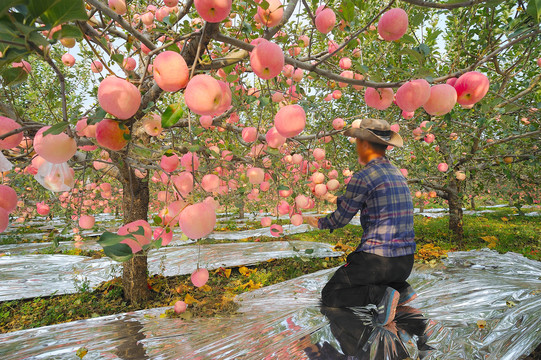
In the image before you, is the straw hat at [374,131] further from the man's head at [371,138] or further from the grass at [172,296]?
the grass at [172,296]

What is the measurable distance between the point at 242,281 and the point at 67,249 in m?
4.17

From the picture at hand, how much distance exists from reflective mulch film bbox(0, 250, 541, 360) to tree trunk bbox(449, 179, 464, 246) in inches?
121

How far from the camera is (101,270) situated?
12.2 feet

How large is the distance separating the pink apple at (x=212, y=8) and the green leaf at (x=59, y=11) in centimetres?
27

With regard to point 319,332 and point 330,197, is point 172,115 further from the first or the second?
point 330,197

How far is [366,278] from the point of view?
1.96 meters

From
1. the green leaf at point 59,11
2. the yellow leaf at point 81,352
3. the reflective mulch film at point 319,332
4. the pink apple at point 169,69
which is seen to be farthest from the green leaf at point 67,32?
the yellow leaf at point 81,352

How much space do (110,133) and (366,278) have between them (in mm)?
1869

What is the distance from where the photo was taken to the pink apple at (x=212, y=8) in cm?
70

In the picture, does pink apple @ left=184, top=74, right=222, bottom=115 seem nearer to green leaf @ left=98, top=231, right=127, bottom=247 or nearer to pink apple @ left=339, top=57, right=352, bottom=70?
green leaf @ left=98, top=231, right=127, bottom=247

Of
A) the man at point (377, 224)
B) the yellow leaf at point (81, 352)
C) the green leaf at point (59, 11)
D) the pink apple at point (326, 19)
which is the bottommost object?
the yellow leaf at point (81, 352)

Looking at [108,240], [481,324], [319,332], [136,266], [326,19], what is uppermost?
[326,19]

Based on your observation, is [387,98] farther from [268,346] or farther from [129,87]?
[268,346]

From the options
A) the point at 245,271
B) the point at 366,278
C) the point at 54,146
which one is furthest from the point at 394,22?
the point at 245,271
